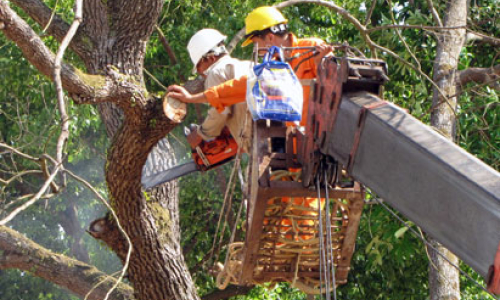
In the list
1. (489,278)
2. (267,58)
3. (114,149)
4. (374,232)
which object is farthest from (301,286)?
(374,232)

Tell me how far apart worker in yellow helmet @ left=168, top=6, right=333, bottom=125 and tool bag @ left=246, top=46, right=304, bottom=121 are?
0.45 m

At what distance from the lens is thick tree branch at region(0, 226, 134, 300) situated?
22.0 feet

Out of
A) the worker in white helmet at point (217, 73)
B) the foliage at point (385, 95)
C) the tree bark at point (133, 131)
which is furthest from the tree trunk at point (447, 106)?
the worker in white helmet at point (217, 73)

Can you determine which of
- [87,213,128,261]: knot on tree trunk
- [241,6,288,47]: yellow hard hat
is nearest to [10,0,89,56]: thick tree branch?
[87,213,128,261]: knot on tree trunk

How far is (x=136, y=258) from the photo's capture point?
6.12 m

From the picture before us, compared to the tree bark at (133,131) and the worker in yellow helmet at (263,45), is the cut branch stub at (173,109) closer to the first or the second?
the worker in yellow helmet at (263,45)

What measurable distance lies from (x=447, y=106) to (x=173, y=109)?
300 centimetres

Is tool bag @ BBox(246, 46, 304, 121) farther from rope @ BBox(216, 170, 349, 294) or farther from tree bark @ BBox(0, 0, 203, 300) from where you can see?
tree bark @ BBox(0, 0, 203, 300)

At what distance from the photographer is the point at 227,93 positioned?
423 cm

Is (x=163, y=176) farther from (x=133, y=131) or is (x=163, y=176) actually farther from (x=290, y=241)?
(x=290, y=241)

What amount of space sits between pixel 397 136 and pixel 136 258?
3.92 m

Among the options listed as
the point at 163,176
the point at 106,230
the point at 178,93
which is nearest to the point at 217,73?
the point at 178,93

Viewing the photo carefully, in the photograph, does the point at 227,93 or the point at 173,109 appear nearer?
the point at 227,93

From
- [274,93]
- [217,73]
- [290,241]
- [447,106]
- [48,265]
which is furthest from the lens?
[447,106]
